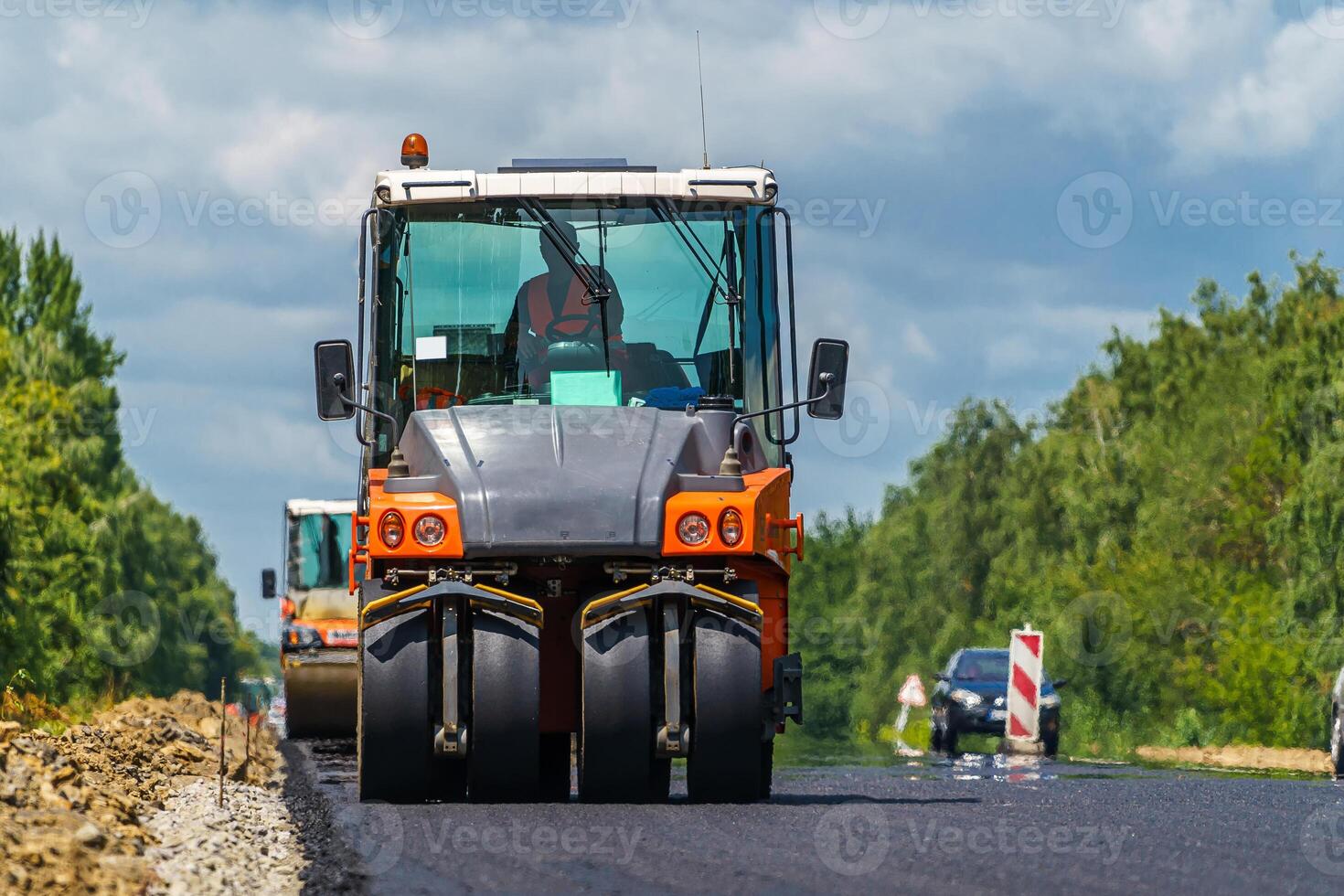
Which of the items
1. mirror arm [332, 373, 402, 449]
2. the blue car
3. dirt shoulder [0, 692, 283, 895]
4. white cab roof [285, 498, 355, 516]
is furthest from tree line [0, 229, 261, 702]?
mirror arm [332, 373, 402, 449]

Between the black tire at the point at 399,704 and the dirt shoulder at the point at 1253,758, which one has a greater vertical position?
the black tire at the point at 399,704

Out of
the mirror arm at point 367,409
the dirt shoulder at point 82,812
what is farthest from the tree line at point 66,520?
the mirror arm at point 367,409

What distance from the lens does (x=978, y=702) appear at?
27672 millimetres

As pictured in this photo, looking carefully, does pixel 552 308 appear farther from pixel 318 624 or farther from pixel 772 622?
pixel 318 624

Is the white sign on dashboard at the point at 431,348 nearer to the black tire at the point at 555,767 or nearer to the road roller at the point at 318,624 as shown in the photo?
the black tire at the point at 555,767

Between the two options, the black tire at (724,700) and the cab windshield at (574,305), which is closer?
the black tire at (724,700)

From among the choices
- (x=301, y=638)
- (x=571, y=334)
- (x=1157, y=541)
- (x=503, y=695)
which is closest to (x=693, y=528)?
(x=503, y=695)

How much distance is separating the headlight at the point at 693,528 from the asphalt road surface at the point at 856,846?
1361 mm

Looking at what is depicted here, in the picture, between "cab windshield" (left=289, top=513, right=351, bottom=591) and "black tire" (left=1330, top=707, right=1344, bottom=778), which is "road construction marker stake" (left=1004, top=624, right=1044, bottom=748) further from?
"cab windshield" (left=289, top=513, right=351, bottom=591)

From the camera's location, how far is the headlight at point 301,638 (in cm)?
2708

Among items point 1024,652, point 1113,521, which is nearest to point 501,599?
point 1024,652

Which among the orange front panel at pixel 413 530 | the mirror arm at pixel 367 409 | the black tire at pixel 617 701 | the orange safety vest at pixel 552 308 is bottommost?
the black tire at pixel 617 701

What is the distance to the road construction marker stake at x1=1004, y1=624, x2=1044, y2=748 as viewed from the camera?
25359 millimetres

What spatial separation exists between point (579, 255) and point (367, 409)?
60.5 inches
